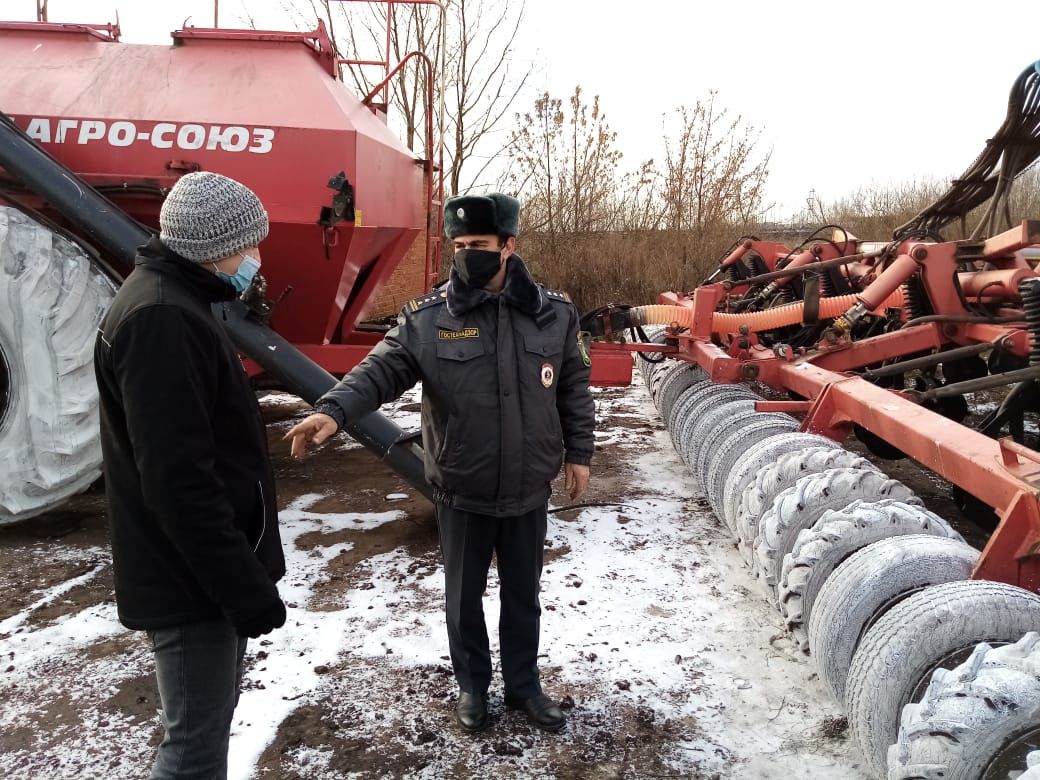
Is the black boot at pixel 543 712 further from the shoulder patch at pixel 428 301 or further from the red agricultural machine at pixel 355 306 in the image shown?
the shoulder patch at pixel 428 301

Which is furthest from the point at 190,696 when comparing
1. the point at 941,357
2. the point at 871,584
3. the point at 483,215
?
the point at 941,357

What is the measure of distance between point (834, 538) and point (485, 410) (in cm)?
110

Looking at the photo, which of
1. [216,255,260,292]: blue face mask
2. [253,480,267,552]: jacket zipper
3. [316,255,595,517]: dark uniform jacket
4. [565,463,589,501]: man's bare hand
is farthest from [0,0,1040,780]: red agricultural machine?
[216,255,260,292]: blue face mask

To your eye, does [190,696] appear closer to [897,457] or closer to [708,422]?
[708,422]

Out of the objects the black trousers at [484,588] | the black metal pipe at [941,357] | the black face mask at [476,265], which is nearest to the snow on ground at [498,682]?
the black trousers at [484,588]

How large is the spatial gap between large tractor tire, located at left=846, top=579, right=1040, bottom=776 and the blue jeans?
1458 mm

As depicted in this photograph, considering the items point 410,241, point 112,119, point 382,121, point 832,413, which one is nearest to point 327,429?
point 832,413

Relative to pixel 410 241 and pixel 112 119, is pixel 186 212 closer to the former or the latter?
pixel 112 119

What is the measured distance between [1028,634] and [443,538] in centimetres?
155

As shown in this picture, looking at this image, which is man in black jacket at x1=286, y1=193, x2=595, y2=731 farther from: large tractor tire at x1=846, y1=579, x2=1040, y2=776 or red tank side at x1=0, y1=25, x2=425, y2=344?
red tank side at x1=0, y1=25, x2=425, y2=344

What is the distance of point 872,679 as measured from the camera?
1957 mm

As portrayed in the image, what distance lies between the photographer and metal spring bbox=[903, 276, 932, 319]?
455 centimetres

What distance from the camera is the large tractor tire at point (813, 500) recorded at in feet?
8.94

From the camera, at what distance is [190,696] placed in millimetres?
1679
